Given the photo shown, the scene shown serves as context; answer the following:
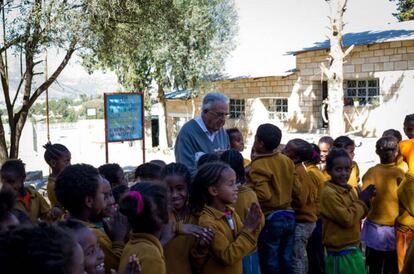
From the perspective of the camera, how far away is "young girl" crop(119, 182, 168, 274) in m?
2.23

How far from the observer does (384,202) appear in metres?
4.34

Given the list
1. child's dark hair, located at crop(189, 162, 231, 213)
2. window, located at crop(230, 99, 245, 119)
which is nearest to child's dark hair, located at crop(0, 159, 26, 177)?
child's dark hair, located at crop(189, 162, 231, 213)

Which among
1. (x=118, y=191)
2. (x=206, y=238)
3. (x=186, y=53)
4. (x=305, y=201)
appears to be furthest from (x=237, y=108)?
(x=206, y=238)

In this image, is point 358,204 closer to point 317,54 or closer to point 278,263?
point 278,263

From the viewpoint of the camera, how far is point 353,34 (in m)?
18.8

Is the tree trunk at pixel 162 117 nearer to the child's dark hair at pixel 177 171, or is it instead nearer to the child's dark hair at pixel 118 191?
the child's dark hair at pixel 118 191

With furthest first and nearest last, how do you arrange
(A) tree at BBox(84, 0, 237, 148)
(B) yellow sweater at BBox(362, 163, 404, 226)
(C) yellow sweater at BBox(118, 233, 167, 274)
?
(A) tree at BBox(84, 0, 237, 148), (B) yellow sweater at BBox(362, 163, 404, 226), (C) yellow sweater at BBox(118, 233, 167, 274)

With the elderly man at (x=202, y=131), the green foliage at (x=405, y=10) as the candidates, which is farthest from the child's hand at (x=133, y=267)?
the green foliage at (x=405, y=10)

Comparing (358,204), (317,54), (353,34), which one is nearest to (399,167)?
(358,204)

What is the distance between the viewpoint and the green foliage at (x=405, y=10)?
2280cm

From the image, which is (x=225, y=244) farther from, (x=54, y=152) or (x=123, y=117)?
(x=123, y=117)

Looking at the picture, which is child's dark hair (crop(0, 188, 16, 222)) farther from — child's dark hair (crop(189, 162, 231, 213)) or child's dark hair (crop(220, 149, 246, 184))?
child's dark hair (crop(220, 149, 246, 184))

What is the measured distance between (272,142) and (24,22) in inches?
253

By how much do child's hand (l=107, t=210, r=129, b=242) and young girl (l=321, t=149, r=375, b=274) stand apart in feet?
5.42
